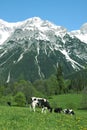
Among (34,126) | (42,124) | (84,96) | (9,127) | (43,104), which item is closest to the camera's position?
(9,127)

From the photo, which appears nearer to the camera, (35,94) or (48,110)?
(48,110)

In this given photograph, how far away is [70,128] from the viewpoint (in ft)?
89.5

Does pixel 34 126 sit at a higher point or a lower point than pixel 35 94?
lower

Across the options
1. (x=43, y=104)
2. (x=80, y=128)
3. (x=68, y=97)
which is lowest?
(x=80, y=128)

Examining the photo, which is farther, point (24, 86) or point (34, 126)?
point (24, 86)

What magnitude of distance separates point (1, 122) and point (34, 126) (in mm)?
2573

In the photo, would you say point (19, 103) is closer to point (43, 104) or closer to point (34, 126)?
point (43, 104)

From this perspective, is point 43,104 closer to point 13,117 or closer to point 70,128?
point 13,117

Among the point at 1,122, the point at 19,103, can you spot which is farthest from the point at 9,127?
the point at 19,103

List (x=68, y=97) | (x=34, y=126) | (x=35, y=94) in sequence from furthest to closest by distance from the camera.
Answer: (x=68, y=97)
(x=35, y=94)
(x=34, y=126)

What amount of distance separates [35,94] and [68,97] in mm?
22390

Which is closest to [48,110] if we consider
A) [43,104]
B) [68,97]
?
[43,104]

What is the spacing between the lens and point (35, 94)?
174375mm

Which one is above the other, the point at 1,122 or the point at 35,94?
the point at 35,94
